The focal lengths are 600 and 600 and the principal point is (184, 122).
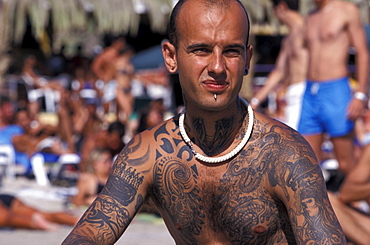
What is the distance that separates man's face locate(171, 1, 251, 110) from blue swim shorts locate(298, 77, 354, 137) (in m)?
3.20

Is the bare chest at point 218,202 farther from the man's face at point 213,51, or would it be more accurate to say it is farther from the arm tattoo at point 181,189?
the man's face at point 213,51

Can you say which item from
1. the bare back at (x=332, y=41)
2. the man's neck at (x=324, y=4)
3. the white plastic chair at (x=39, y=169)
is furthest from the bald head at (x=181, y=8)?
the white plastic chair at (x=39, y=169)

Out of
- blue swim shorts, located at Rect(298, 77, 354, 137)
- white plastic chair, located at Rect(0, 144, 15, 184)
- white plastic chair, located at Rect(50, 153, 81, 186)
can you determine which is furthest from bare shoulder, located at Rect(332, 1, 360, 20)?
white plastic chair, located at Rect(0, 144, 15, 184)

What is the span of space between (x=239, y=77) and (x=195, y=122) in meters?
0.30

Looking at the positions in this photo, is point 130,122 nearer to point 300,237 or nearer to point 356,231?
point 356,231

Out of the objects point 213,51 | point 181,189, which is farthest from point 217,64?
point 181,189

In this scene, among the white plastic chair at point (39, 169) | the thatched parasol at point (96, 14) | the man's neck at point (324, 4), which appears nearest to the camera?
the man's neck at point (324, 4)

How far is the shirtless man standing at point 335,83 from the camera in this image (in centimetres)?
509

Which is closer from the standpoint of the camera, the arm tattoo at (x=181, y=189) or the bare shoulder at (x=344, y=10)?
the arm tattoo at (x=181, y=189)

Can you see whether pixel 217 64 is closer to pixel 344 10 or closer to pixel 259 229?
pixel 259 229

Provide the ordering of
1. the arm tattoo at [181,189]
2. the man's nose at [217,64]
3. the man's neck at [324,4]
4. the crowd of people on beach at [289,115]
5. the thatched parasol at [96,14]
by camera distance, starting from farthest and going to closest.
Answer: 1. the thatched parasol at [96,14]
2. the man's neck at [324,4]
3. the crowd of people on beach at [289,115]
4. the arm tattoo at [181,189]
5. the man's nose at [217,64]

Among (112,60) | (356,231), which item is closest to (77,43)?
(112,60)

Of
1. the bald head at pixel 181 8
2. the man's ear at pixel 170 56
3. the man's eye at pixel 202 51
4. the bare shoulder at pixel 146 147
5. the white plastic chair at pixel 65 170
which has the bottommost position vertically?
the white plastic chair at pixel 65 170

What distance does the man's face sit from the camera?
2004 millimetres
